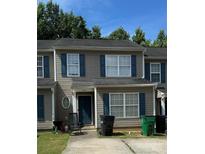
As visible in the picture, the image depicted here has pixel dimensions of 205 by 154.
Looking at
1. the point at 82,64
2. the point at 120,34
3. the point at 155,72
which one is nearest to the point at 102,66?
the point at 82,64

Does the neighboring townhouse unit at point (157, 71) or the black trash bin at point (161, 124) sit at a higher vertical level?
the neighboring townhouse unit at point (157, 71)

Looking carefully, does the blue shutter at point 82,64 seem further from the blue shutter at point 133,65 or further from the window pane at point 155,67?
the window pane at point 155,67

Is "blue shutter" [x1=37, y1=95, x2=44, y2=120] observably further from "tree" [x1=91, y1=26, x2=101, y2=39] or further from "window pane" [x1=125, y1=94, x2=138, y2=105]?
"tree" [x1=91, y1=26, x2=101, y2=39]

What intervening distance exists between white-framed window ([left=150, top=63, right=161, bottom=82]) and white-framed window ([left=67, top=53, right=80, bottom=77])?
5.14 metres

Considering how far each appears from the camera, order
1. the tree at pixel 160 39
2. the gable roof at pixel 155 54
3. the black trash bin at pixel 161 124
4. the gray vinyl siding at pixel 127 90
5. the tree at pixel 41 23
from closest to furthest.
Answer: the black trash bin at pixel 161 124
the gray vinyl siding at pixel 127 90
the gable roof at pixel 155 54
the tree at pixel 41 23
the tree at pixel 160 39

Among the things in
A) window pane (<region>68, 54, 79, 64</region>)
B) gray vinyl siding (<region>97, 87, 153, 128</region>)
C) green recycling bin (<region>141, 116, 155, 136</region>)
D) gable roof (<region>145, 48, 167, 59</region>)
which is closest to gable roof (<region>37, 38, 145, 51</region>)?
window pane (<region>68, 54, 79, 64</region>)

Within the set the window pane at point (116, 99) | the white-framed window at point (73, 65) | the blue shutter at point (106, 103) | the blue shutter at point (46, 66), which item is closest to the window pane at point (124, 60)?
the window pane at point (116, 99)

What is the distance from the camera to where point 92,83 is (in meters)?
16.5

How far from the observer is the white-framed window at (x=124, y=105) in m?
15.4

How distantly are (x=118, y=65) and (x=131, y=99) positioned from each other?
2.50m
